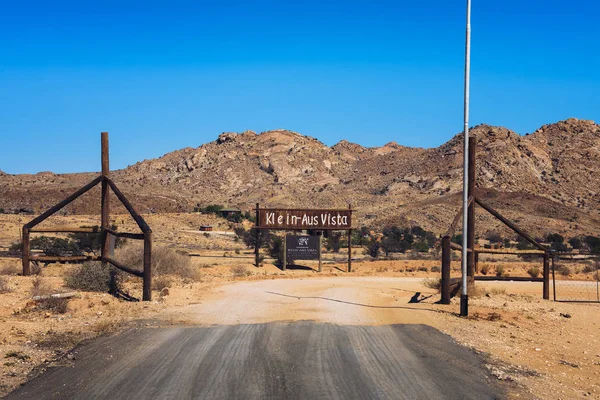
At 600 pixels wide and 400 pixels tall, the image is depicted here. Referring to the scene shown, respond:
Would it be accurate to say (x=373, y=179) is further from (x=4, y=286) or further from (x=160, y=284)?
(x=4, y=286)

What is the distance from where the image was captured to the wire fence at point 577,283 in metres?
25.4

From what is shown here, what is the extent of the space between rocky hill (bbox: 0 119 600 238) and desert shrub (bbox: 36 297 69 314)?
65.2 metres

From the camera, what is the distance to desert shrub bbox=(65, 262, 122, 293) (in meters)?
19.9

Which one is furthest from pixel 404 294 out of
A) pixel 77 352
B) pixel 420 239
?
pixel 420 239

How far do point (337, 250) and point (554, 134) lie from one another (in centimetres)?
7961

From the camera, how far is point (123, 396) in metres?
8.84

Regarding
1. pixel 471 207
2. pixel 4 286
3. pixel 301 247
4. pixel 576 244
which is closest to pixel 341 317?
pixel 471 207

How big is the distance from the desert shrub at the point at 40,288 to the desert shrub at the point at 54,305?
1.08m

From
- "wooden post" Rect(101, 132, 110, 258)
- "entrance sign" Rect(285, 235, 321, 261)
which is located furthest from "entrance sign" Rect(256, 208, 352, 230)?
"wooden post" Rect(101, 132, 110, 258)

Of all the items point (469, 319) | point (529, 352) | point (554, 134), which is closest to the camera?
point (529, 352)

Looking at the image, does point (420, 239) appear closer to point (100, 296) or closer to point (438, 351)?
point (100, 296)

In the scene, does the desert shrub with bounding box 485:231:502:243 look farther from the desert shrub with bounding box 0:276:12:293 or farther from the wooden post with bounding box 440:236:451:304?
the desert shrub with bounding box 0:276:12:293

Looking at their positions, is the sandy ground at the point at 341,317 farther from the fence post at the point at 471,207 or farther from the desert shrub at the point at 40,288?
the fence post at the point at 471,207

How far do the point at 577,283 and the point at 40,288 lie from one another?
83.0ft
